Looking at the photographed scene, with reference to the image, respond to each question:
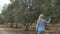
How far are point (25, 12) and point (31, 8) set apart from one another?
173cm

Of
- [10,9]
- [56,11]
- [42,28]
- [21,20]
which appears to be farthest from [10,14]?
[42,28]

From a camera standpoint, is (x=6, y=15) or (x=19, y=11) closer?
(x=19, y=11)

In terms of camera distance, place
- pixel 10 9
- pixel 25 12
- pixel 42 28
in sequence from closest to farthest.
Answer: pixel 42 28 < pixel 25 12 < pixel 10 9

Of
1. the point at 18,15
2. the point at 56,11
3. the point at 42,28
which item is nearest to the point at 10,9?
the point at 18,15


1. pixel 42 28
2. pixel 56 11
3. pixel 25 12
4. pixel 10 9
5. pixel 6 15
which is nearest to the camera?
pixel 42 28

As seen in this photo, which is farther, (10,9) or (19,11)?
(10,9)

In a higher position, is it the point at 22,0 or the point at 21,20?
the point at 22,0

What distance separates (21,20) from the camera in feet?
129

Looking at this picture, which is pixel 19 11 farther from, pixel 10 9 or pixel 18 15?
pixel 10 9

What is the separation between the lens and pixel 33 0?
39.8m

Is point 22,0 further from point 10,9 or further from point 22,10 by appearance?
point 10,9

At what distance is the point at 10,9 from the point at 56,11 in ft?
87.3

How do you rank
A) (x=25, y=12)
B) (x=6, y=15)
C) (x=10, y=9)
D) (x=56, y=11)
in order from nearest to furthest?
(x=56, y=11), (x=25, y=12), (x=10, y=9), (x=6, y=15)

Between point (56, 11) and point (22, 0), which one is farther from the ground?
point (22, 0)
